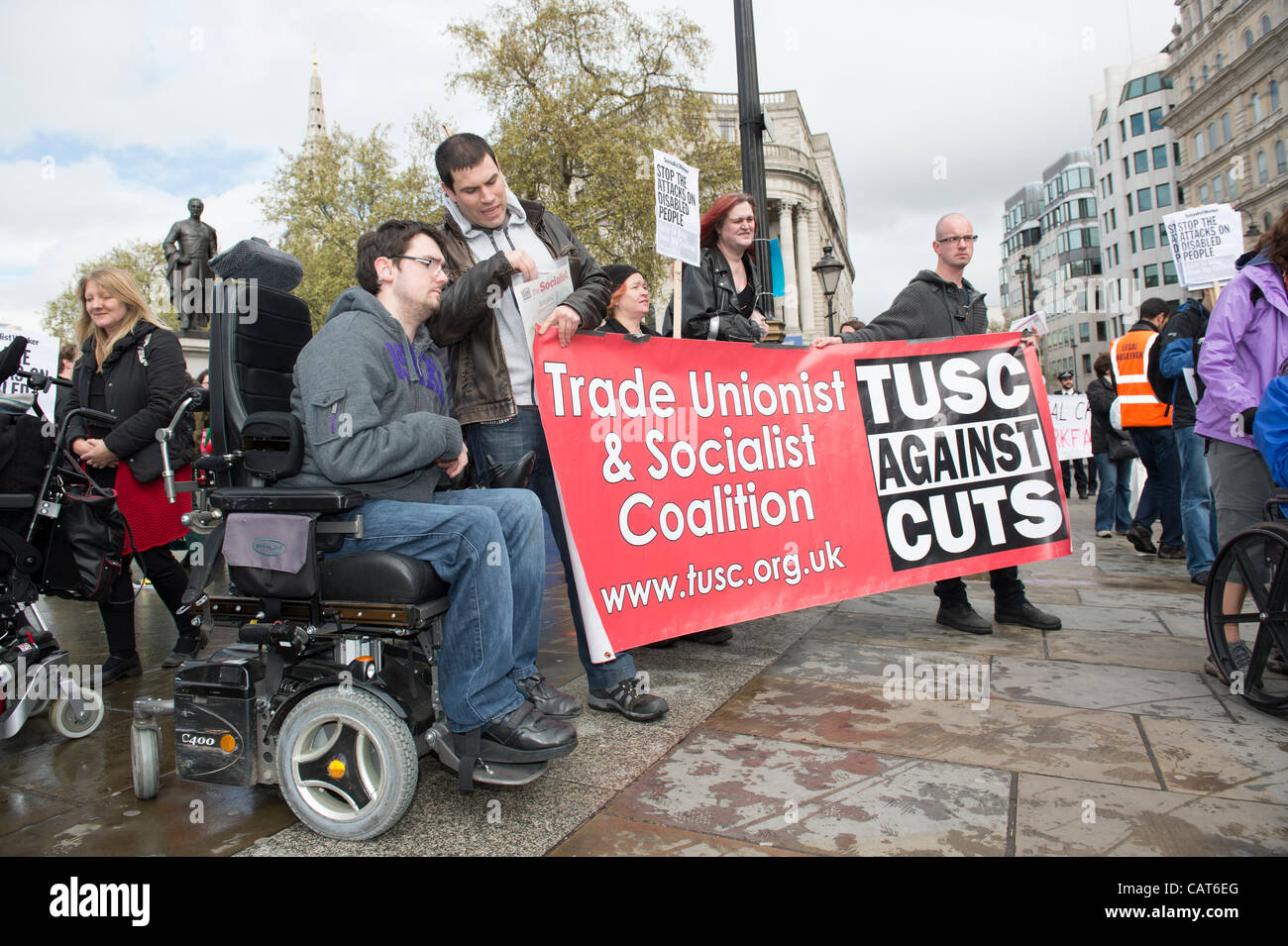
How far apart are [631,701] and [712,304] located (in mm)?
2159

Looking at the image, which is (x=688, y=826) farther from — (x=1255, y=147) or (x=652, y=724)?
(x=1255, y=147)

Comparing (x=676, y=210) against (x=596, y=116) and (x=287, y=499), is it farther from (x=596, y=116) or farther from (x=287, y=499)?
(x=596, y=116)

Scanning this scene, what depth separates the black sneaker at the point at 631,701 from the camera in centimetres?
315

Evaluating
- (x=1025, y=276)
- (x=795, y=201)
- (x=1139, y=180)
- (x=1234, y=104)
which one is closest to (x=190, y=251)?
(x=1025, y=276)

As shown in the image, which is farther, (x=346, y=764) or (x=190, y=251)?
(x=190, y=251)

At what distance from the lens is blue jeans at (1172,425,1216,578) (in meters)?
5.89

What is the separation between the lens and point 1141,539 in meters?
7.46

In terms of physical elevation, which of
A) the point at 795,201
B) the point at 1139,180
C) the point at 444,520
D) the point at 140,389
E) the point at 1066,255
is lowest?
the point at 444,520

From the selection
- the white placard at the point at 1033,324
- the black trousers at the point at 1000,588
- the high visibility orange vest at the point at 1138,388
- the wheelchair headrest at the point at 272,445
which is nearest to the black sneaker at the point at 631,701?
the wheelchair headrest at the point at 272,445

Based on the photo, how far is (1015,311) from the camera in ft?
402

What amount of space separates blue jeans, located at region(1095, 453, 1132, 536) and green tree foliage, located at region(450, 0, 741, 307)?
15.5 m

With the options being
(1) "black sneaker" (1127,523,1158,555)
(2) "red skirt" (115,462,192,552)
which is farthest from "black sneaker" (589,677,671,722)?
(1) "black sneaker" (1127,523,1158,555)
